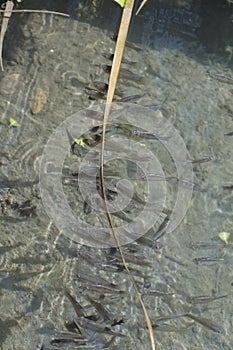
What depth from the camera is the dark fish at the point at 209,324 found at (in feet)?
14.8

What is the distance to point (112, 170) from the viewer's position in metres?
5.32

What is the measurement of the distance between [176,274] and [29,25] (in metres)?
3.26

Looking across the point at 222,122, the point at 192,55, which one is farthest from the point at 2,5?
the point at 222,122

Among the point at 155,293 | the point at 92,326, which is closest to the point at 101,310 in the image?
the point at 92,326

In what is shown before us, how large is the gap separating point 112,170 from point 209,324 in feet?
5.34

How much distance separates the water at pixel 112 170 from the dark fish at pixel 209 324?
0.04 meters

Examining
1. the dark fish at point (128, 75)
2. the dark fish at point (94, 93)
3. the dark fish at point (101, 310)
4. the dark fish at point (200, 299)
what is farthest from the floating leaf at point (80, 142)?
the dark fish at point (200, 299)

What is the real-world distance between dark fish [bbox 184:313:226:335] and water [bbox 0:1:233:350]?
0.04m

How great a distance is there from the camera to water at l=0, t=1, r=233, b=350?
452cm

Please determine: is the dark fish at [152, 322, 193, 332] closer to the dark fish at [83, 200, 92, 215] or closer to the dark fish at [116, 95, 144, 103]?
the dark fish at [83, 200, 92, 215]

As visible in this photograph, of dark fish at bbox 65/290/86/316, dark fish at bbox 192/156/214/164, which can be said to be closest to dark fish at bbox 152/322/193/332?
dark fish at bbox 65/290/86/316

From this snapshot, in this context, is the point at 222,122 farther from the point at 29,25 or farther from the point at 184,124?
the point at 29,25

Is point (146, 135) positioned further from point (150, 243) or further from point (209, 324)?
point (209, 324)

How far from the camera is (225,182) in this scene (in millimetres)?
5379
